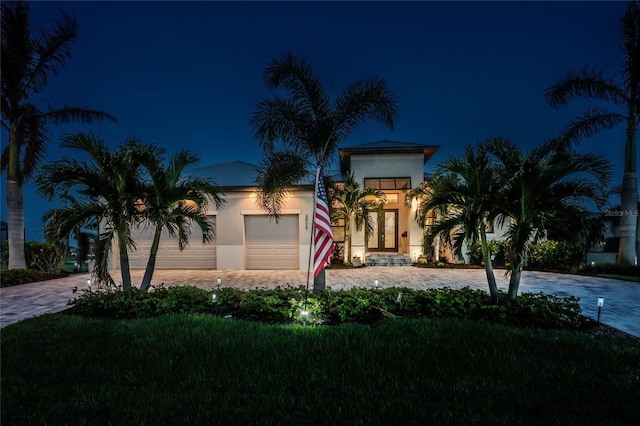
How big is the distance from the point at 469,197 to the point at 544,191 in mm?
1331

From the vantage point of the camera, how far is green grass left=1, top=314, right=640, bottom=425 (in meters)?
2.71

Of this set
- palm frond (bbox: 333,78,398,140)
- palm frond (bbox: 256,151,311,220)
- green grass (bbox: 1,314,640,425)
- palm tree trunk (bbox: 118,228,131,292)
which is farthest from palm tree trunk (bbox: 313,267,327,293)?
palm tree trunk (bbox: 118,228,131,292)

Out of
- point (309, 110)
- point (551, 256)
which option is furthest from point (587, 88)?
point (309, 110)

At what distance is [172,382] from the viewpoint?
332cm

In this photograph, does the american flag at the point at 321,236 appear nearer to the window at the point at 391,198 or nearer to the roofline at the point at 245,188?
the roofline at the point at 245,188

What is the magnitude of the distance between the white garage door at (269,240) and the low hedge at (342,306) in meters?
7.19

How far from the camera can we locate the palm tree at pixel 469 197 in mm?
5758

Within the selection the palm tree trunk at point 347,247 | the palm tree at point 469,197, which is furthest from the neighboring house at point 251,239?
the palm tree at point 469,197

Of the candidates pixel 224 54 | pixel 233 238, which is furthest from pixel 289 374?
pixel 224 54

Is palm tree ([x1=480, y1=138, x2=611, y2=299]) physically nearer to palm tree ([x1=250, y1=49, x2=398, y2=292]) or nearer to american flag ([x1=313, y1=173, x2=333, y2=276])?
palm tree ([x1=250, y1=49, x2=398, y2=292])

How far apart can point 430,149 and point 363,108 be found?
946cm

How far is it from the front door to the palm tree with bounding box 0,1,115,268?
48.5 feet

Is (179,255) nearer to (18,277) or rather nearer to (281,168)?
(18,277)

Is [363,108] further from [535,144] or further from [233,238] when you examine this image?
[233,238]
